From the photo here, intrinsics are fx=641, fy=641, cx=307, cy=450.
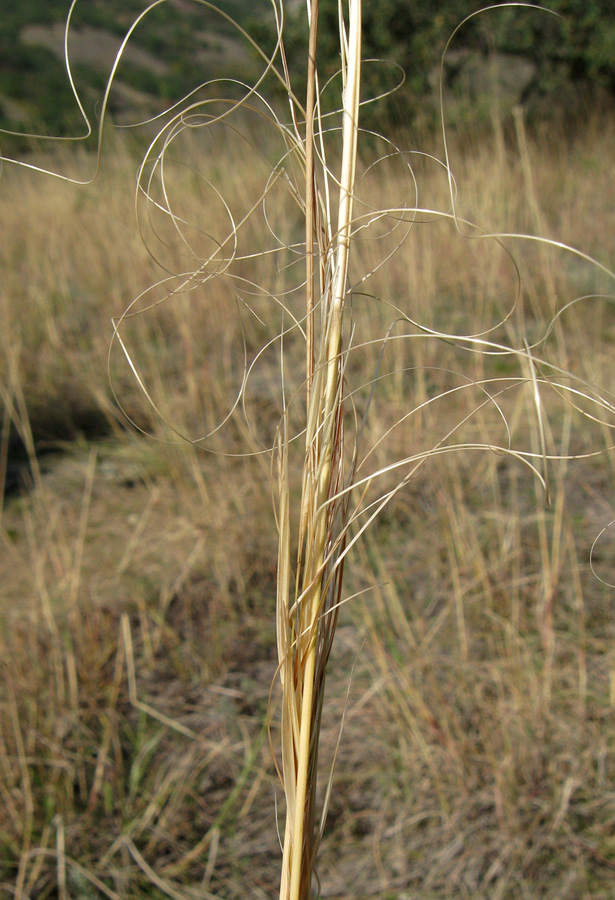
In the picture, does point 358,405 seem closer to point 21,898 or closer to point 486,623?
point 486,623

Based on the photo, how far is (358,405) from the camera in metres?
1.87

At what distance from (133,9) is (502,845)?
19.2m

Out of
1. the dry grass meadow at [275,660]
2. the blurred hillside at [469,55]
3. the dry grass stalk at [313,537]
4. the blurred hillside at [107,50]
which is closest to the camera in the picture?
the dry grass stalk at [313,537]

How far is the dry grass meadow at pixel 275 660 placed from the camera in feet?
2.88

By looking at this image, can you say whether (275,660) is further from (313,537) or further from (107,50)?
(107,50)

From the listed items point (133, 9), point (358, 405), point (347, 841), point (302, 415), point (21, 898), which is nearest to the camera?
point (21, 898)

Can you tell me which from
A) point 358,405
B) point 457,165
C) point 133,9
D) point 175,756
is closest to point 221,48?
point 133,9

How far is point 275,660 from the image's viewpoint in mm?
1235

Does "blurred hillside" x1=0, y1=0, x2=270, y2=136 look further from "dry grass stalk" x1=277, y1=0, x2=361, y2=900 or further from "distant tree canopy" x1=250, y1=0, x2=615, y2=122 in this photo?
"dry grass stalk" x1=277, y1=0, x2=361, y2=900

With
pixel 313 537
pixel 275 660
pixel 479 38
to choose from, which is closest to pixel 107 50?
pixel 479 38

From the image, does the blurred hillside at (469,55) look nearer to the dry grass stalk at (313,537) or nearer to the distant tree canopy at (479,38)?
the distant tree canopy at (479,38)

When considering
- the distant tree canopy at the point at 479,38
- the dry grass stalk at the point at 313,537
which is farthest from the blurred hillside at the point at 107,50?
the dry grass stalk at the point at 313,537

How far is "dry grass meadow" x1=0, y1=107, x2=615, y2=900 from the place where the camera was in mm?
877

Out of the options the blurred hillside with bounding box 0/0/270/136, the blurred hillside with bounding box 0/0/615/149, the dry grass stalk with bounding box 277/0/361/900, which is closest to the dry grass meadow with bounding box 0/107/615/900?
the dry grass stalk with bounding box 277/0/361/900
